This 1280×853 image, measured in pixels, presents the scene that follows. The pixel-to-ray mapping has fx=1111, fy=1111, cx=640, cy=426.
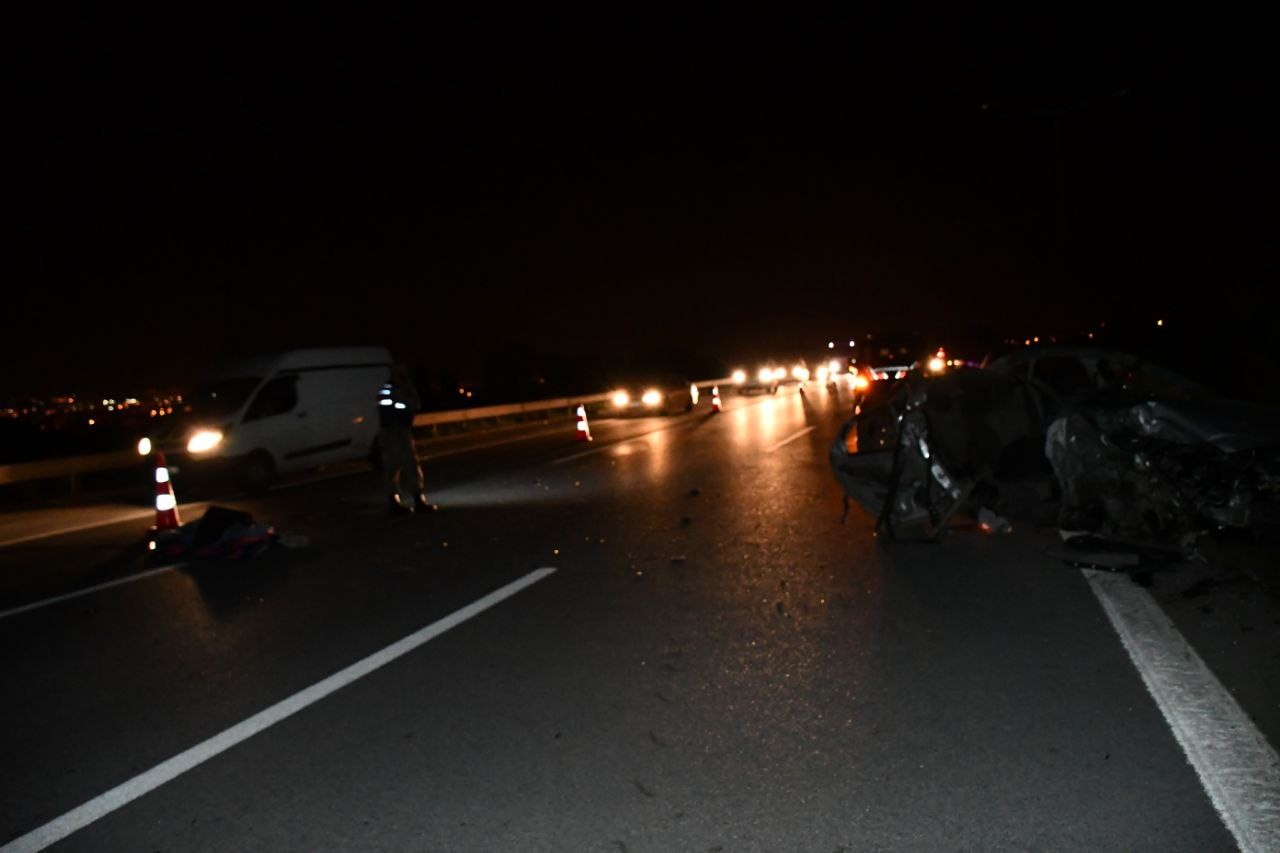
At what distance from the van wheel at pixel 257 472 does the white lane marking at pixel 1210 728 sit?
12962mm

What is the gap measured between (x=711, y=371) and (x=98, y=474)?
59.7m

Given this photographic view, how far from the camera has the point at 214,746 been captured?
494cm

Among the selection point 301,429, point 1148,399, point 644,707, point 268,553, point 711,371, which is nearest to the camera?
point 644,707

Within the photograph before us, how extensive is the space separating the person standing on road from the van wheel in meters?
4.47

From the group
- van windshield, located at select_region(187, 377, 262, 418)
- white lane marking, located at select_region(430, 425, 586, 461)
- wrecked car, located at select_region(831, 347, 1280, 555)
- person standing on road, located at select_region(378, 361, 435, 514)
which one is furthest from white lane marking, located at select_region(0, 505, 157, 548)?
wrecked car, located at select_region(831, 347, 1280, 555)

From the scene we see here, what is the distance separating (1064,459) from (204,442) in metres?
12.3

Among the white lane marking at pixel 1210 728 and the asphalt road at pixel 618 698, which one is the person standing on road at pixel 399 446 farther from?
the white lane marking at pixel 1210 728

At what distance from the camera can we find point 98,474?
22.7 metres

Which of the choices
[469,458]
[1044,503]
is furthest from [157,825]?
[469,458]

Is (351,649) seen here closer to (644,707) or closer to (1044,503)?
(644,707)

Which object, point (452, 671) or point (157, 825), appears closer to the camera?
point (157, 825)

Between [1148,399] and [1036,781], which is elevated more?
[1148,399]

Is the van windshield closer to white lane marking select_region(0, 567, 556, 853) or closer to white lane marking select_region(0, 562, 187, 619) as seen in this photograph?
white lane marking select_region(0, 562, 187, 619)

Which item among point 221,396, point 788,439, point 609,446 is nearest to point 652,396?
point 609,446
